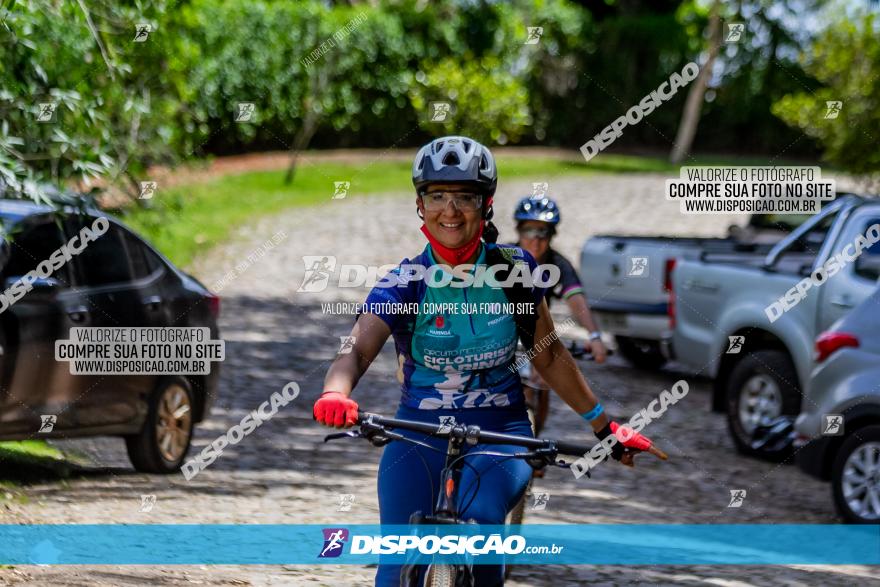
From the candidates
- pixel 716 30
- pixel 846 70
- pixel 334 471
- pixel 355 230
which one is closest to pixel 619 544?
pixel 334 471

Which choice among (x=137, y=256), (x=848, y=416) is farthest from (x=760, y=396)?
(x=137, y=256)

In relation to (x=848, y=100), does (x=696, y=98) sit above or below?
above

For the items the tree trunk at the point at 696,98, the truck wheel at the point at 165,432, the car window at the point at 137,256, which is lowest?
the truck wheel at the point at 165,432

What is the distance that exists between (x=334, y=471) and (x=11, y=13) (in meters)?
3.90

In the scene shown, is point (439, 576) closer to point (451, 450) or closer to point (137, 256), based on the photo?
point (451, 450)

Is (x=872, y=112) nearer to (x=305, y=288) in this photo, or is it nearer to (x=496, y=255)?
(x=305, y=288)

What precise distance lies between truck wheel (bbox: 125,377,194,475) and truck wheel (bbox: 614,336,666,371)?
22.7ft

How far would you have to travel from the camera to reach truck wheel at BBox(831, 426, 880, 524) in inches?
364

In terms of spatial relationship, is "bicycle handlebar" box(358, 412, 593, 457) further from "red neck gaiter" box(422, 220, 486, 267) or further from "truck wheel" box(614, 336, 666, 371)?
"truck wheel" box(614, 336, 666, 371)

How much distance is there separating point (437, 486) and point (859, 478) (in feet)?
17.3

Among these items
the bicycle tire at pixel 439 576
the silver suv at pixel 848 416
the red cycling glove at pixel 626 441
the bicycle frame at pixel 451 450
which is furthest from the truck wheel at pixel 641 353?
the bicycle tire at pixel 439 576

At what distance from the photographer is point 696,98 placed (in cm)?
3956

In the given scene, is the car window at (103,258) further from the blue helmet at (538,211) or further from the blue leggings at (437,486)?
the blue leggings at (437,486)

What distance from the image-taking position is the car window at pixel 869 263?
11.1 metres
